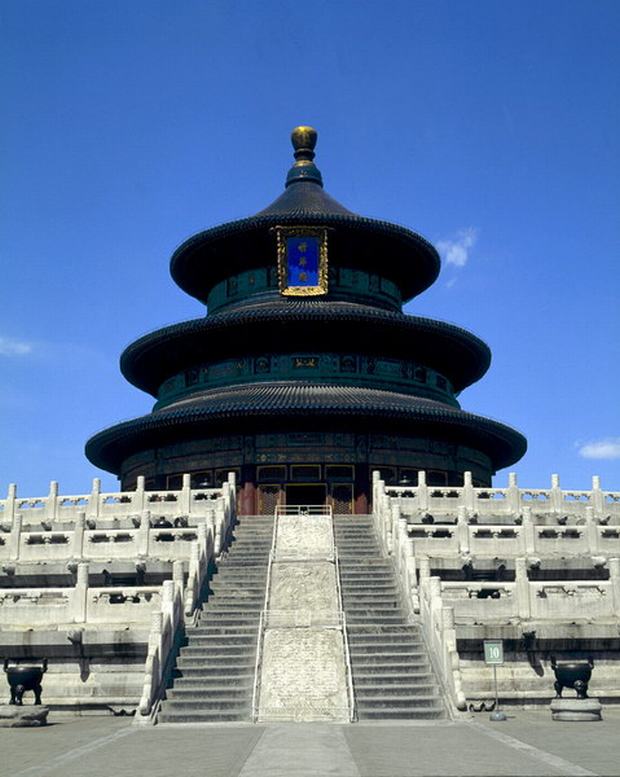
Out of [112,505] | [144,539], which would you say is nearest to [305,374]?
[112,505]

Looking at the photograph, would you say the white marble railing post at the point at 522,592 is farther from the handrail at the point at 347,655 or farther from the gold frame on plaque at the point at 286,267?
the gold frame on plaque at the point at 286,267

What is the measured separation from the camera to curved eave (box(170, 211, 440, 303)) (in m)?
47.8

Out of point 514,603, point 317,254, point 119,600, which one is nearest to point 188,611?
point 119,600

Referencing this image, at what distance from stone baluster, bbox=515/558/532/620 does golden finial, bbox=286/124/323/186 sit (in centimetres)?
3942

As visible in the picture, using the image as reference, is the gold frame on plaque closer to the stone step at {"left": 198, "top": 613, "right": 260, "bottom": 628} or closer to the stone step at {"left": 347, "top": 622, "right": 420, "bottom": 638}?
the stone step at {"left": 198, "top": 613, "right": 260, "bottom": 628}

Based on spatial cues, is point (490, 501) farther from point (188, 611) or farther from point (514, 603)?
point (188, 611)

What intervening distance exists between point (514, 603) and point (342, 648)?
404 centimetres

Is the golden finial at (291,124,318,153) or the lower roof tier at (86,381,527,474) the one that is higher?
the golden finial at (291,124,318,153)

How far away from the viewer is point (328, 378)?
45.0 m

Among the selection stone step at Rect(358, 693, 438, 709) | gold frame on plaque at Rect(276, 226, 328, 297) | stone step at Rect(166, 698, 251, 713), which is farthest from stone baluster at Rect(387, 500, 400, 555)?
gold frame on plaque at Rect(276, 226, 328, 297)

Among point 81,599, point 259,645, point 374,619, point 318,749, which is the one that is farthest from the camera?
point 374,619

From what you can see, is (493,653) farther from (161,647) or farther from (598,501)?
(598,501)

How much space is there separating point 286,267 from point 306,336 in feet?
14.3

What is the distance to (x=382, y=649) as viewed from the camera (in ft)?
66.3
